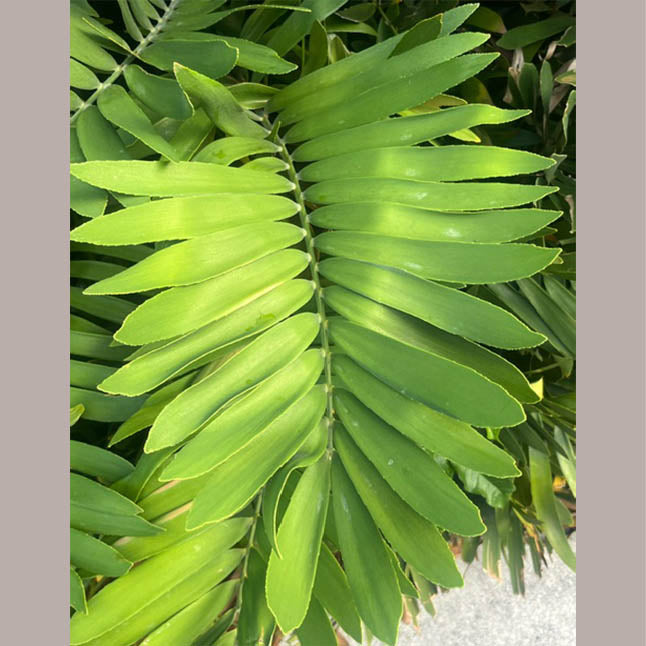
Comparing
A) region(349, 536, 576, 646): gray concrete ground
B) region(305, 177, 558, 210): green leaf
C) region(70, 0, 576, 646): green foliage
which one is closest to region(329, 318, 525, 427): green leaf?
region(70, 0, 576, 646): green foliage

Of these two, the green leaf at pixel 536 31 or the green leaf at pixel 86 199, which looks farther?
the green leaf at pixel 536 31

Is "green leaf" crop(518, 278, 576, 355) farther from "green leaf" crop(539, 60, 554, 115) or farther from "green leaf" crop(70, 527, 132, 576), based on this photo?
"green leaf" crop(70, 527, 132, 576)

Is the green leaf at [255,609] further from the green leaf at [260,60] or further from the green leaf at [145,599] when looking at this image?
the green leaf at [260,60]

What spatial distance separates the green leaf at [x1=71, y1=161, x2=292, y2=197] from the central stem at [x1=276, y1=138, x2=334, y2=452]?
3 cm

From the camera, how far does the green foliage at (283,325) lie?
1.34 feet

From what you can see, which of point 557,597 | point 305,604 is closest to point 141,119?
point 305,604

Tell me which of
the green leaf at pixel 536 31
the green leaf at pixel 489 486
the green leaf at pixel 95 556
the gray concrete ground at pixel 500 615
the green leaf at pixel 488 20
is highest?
the green leaf at pixel 488 20

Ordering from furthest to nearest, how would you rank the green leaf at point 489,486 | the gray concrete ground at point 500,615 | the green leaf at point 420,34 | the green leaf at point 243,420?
the gray concrete ground at point 500,615
the green leaf at point 489,486
the green leaf at point 420,34
the green leaf at point 243,420

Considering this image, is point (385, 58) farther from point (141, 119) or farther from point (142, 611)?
point (142, 611)

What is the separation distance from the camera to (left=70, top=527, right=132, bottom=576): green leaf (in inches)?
17.7

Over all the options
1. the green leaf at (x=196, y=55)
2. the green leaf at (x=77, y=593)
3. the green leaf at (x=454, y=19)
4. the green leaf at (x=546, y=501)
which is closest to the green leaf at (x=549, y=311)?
the green leaf at (x=546, y=501)

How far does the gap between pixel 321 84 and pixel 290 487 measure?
334mm

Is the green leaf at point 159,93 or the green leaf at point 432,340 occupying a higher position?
the green leaf at point 159,93

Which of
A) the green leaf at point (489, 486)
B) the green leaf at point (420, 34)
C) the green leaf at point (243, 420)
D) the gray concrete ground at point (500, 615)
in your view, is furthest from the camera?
the gray concrete ground at point (500, 615)
